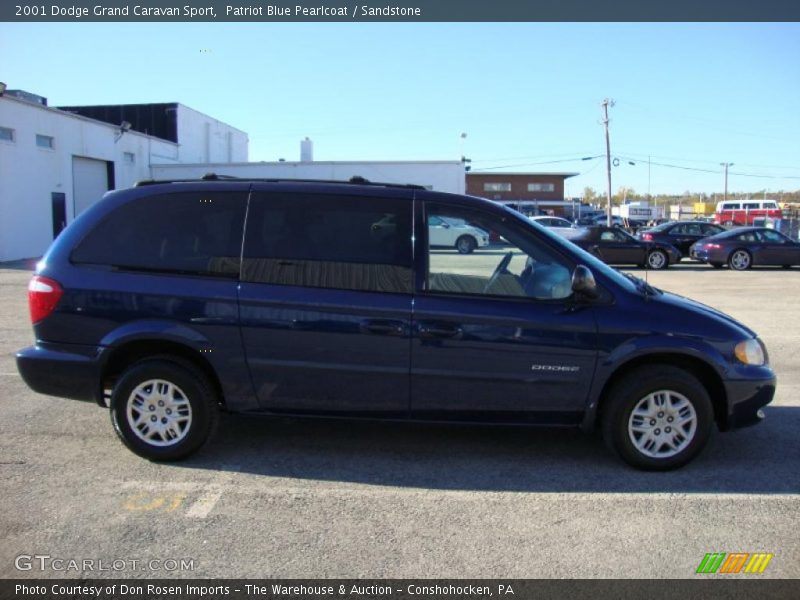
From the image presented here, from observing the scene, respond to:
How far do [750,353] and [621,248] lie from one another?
17152 millimetres

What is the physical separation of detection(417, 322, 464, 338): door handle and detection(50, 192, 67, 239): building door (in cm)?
2395

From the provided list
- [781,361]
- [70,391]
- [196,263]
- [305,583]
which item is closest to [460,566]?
[305,583]

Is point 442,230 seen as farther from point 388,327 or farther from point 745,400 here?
point 745,400

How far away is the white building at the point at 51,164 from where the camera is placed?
2138 centimetres

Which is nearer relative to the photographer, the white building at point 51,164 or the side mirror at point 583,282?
the side mirror at point 583,282

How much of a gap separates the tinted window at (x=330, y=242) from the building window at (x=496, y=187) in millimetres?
67533

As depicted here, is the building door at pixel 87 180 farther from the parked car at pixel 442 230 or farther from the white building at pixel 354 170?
the parked car at pixel 442 230

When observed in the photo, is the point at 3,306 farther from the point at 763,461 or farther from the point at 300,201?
the point at 763,461

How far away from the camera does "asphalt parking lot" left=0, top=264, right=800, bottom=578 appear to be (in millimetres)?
3076

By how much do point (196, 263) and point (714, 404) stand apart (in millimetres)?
3707

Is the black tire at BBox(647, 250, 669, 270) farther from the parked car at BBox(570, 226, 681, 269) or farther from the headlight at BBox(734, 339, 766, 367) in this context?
the headlight at BBox(734, 339, 766, 367)

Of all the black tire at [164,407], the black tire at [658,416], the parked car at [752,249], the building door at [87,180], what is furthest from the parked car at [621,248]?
the building door at [87,180]
